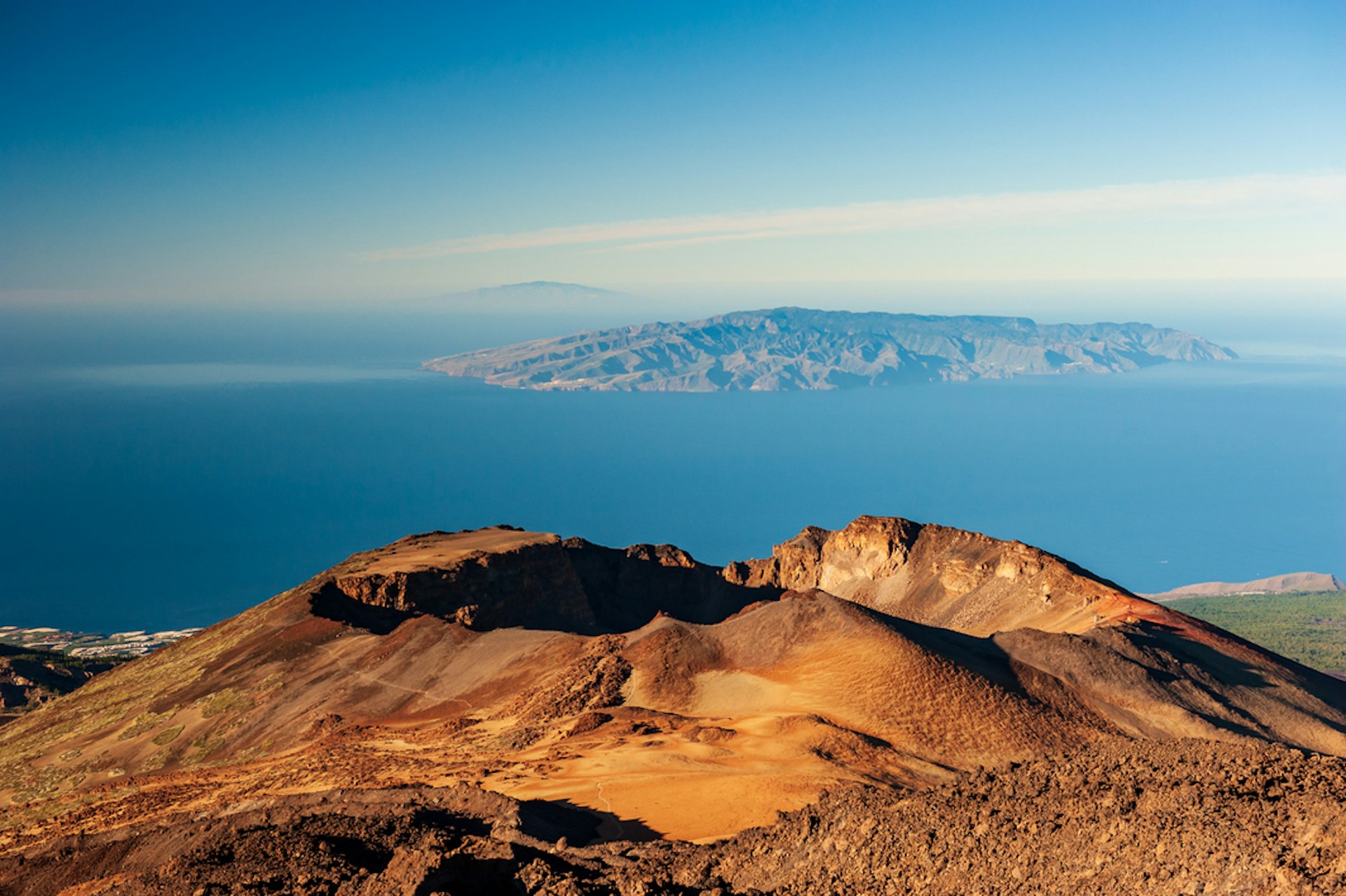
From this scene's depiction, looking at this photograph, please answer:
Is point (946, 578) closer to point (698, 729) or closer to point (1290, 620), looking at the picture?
point (698, 729)

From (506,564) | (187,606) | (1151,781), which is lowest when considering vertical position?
(187,606)

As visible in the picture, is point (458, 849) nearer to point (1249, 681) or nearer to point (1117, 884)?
point (1117, 884)

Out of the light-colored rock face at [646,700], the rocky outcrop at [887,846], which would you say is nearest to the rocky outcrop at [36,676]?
the light-colored rock face at [646,700]

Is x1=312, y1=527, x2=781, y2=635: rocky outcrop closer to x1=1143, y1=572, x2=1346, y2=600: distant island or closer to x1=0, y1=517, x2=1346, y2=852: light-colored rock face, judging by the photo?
x1=0, y1=517, x2=1346, y2=852: light-colored rock face

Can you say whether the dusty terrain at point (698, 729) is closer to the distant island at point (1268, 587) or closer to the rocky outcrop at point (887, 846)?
the rocky outcrop at point (887, 846)

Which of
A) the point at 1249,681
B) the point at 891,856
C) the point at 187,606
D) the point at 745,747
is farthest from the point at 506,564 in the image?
the point at 187,606

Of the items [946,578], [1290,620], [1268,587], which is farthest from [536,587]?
[1268,587]
